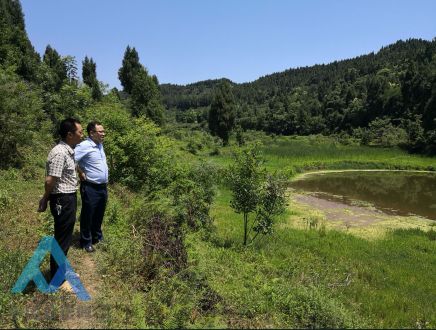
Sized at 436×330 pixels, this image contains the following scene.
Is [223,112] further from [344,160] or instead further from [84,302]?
[84,302]

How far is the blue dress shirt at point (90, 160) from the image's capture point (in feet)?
21.8

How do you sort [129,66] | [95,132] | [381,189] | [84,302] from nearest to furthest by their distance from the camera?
[84,302]
[95,132]
[381,189]
[129,66]

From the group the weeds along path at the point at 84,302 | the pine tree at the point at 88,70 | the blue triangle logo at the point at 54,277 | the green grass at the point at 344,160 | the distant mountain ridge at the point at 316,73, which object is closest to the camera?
the weeds along path at the point at 84,302

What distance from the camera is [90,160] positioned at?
265 inches

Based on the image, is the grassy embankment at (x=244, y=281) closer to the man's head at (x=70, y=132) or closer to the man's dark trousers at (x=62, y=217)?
the man's dark trousers at (x=62, y=217)

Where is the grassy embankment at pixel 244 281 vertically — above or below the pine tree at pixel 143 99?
below

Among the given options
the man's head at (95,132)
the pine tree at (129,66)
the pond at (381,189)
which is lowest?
the pond at (381,189)

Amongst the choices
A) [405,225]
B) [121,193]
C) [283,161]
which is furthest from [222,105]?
[121,193]

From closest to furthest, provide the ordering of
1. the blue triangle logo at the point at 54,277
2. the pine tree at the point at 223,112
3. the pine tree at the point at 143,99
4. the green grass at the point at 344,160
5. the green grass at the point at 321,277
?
the blue triangle logo at the point at 54,277
the green grass at the point at 321,277
the pine tree at the point at 143,99
the green grass at the point at 344,160
the pine tree at the point at 223,112

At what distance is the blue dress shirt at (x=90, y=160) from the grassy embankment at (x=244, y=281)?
1.22m

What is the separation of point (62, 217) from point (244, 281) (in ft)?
11.3

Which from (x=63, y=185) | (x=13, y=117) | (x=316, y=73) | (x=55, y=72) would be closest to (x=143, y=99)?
(x=55, y=72)

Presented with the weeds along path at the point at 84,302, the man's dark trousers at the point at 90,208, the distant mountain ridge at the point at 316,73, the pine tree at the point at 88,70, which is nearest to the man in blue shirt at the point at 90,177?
the man's dark trousers at the point at 90,208

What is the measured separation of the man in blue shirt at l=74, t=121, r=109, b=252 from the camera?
263 inches
